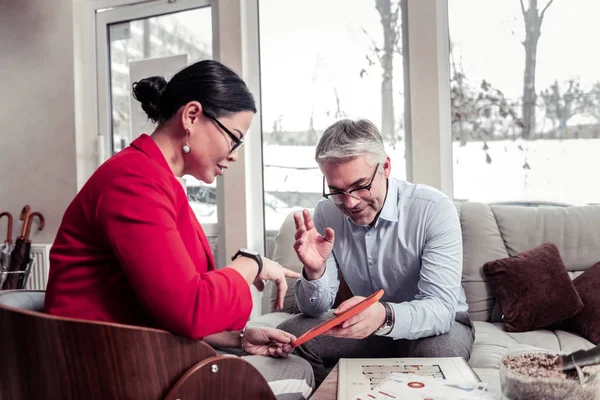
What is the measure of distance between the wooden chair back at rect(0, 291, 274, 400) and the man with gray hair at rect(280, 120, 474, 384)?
741mm

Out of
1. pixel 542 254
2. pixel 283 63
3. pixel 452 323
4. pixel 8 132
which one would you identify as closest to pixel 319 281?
pixel 452 323

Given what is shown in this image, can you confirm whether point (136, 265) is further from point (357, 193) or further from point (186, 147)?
point (357, 193)

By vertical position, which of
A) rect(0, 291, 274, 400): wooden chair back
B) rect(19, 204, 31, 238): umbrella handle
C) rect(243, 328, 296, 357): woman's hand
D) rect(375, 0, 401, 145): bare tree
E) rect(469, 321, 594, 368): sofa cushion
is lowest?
rect(469, 321, 594, 368): sofa cushion

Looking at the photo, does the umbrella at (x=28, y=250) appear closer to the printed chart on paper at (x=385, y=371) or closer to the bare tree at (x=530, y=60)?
the printed chart on paper at (x=385, y=371)

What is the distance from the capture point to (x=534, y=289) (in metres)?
2.44

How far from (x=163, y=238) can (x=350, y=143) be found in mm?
936

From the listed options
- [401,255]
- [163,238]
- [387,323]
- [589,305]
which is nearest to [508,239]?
[589,305]

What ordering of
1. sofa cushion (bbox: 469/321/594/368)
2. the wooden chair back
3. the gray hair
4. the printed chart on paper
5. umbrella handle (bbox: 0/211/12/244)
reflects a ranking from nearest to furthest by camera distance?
the wooden chair back < the printed chart on paper < the gray hair < sofa cushion (bbox: 469/321/594/368) < umbrella handle (bbox: 0/211/12/244)

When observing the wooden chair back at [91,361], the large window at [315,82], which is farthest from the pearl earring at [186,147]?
the large window at [315,82]

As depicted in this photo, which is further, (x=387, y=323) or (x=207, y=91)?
(x=387, y=323)

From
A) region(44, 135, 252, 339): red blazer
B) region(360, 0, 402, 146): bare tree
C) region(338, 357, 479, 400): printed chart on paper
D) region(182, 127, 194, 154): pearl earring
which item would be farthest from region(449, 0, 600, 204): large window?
region(44, 135, 252, 339): red blazer

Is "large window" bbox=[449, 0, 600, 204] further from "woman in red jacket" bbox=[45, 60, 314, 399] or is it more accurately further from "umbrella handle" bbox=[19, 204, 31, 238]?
"umbrella handle" bbox=[19, 204, 31, 238]

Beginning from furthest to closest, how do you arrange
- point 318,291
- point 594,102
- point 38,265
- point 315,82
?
point 38,265
point 315,82
point 594,102
point 318,291

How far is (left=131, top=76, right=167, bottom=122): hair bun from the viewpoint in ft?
4.62
